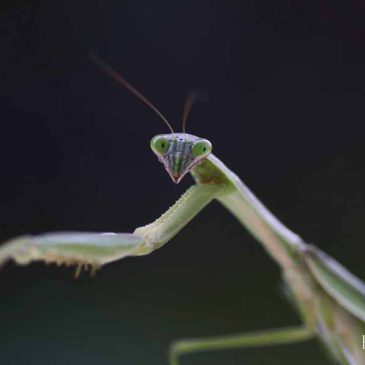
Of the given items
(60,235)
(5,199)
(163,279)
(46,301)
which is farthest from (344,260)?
(60,235)

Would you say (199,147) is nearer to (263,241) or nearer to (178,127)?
(263,241)

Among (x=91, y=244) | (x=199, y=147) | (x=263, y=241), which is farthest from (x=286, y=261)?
(x=91, y=244)

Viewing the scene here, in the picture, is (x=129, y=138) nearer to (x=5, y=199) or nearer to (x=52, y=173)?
(x=52, y=173)

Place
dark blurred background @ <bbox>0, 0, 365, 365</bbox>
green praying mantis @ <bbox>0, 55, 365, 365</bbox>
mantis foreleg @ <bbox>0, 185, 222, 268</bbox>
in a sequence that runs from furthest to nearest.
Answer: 1. dark blurred background @ <bbox>0, 0, 365, 365</bbox>
2. green praying mantis @ <bbox>0, 55, 365, 365</bbox>
3. mantis foreleg @ <bbox>0, 185, 222, 268</bbox>

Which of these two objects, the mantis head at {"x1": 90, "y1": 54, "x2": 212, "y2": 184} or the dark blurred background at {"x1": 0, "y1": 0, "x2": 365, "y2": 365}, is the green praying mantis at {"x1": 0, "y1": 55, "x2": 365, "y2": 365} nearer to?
the mantis head at {"x1": 90, "y1": 54, "x2": 212, "y2": 184}

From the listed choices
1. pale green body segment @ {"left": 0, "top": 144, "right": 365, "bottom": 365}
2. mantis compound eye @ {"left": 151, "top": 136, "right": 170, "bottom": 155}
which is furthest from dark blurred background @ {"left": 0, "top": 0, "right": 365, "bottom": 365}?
mantis compound eye @ {"left": 151, "top": 136, "right": 170, "bottom": 155}

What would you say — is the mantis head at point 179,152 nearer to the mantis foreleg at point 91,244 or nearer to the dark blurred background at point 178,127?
the mantis foreleg at point 91,244

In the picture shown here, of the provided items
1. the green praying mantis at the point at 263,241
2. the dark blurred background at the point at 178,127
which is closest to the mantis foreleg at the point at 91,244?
the green praying mantis at the point at 263,241
